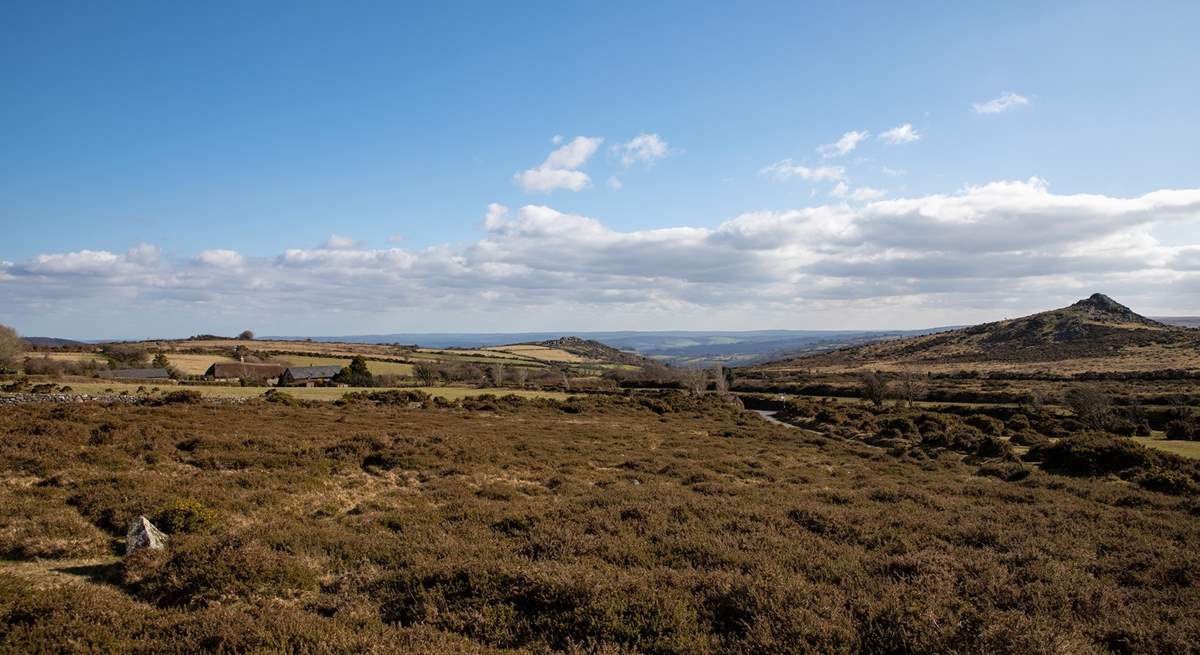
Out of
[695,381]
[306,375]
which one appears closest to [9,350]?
[306,375]

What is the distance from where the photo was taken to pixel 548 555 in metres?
9.69

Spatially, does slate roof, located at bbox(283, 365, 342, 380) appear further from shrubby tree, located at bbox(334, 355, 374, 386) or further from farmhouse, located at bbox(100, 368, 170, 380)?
farmhouse, located at bbox(100, 368, 170, 380)

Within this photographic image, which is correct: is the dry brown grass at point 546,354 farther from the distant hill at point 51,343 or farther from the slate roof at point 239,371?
the distant hill at point 51,343

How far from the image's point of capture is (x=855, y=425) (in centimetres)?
4456

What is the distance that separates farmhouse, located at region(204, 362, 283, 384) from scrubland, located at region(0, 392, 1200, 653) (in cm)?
5927

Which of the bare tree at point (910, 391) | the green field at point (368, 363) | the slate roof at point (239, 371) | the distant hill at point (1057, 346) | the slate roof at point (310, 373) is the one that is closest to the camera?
the bare tree at point (910, 391)

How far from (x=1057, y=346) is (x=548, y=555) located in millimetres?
144051

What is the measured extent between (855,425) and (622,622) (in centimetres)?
4327

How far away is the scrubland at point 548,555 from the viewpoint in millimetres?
6574

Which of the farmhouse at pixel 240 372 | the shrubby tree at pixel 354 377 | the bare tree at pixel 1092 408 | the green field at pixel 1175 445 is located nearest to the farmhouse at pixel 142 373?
the farmhouse at pixel 240 372

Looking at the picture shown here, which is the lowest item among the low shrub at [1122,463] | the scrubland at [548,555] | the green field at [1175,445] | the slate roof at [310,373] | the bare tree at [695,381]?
the bare tree at [695,381]

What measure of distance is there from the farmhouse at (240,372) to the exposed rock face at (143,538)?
72.8m

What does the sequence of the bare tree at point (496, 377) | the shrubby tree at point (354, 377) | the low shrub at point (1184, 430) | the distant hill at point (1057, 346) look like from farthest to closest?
the distant hill at point (1057, 346), the bare tree at point (496, 377), the shrubby tree at point (354, 377), the low shrub at point (1184, 430)

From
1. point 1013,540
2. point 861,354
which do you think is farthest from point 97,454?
point 861,354
